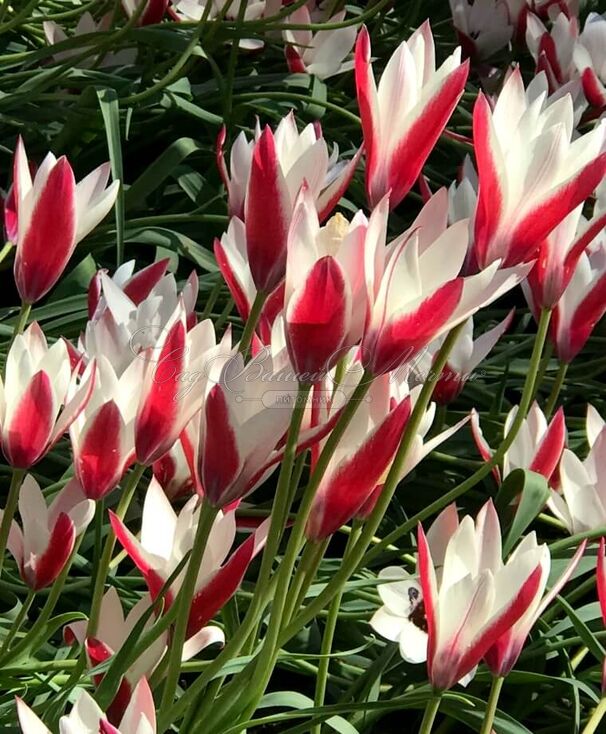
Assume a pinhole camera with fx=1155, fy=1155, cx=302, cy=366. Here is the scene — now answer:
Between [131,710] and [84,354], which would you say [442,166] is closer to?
[84,354]

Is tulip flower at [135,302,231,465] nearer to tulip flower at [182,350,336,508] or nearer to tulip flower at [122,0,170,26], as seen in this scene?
tulip flower at [182,350,336,508]

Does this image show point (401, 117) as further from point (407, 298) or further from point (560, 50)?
point (560, 50)

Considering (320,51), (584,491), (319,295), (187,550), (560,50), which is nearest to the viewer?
(319,295)

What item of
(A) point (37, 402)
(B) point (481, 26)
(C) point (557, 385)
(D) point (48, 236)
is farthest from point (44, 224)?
(B) point (481, 26)

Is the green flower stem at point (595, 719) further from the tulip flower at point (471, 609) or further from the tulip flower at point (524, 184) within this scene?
the tulip flower at point (524, 184)

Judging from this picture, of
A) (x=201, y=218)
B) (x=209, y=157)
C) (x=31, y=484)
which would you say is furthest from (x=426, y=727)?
(x=209, y=157)

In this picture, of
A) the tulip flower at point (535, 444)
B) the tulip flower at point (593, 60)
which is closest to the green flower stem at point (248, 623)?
the tulip flower at point (535, 444)
